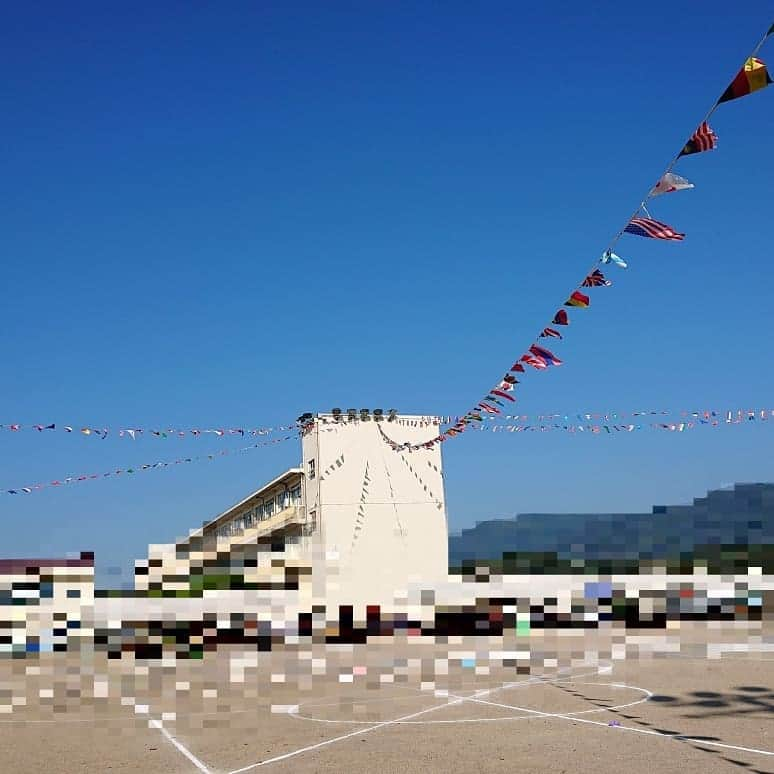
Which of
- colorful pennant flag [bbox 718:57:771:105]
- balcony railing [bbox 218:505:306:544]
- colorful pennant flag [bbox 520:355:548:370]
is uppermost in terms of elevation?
colorful pennant flag [bbox 718:57:771:105]

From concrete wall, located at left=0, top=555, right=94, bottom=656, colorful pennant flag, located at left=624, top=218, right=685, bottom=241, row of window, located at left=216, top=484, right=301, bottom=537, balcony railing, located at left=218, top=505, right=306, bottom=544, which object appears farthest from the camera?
row of window, located at left=216, top=484, right=301, bottom=537

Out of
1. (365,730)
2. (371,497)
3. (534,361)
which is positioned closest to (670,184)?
(534,361)

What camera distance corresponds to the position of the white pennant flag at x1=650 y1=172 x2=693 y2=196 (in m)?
7.93

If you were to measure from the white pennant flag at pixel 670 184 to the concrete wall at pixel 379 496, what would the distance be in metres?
30.0

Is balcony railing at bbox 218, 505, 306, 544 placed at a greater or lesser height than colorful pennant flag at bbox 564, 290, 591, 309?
lesser

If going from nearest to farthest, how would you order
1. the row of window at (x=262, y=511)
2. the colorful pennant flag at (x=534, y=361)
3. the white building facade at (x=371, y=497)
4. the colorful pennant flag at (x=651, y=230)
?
the colorful pennant flag at (x=651, y=230) → the colorful pennant flag at (x=534, y=361) → the white building facade at (x=371, y=497) → the row of window at (x=262, y=511)

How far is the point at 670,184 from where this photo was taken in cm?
800

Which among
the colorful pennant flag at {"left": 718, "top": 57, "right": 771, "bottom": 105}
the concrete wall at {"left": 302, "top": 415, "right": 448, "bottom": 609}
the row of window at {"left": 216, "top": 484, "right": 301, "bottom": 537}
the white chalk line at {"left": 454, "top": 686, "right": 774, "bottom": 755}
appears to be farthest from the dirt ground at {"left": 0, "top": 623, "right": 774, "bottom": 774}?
the row of window at {"left": 216, "top": 484, "right": 301, "bottom": 537}

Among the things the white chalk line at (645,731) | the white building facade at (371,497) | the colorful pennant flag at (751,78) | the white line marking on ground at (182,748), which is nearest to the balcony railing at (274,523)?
the white building facade at (371,497)

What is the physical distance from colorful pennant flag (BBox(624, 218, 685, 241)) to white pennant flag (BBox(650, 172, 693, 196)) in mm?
691

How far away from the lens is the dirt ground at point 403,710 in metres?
9.70

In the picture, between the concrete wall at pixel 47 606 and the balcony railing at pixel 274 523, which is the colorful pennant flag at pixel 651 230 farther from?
the balcony railing at pixel 274 523

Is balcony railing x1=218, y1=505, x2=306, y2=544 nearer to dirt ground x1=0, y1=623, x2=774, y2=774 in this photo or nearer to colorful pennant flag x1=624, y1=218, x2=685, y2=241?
dirt ground x1=0, y1=623, x2=774, y2=774

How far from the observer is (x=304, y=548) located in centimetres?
2573
